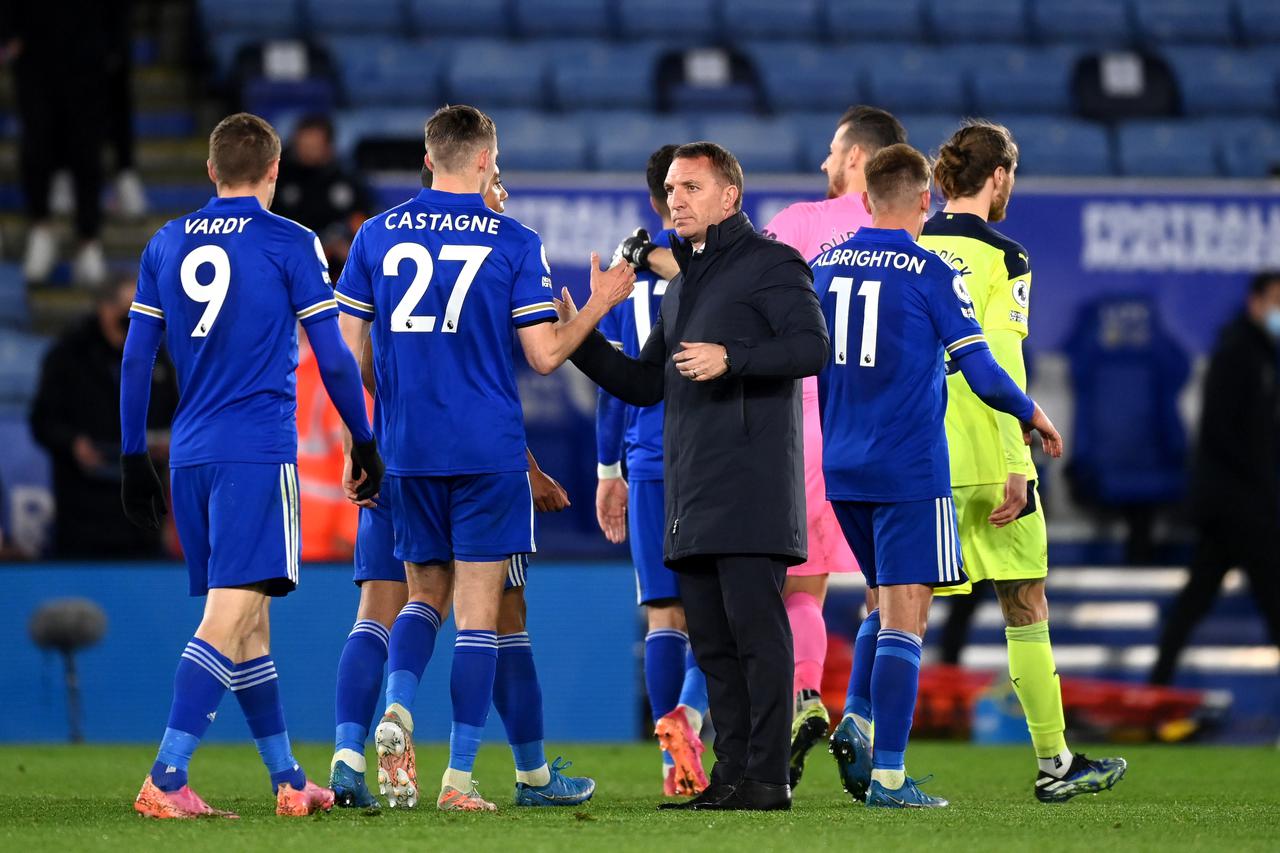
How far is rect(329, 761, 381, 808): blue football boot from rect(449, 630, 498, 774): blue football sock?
1.09 feet

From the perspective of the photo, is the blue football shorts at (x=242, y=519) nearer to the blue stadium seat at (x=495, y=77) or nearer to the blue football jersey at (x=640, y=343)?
the blue football jersey at (x=640, y=343)

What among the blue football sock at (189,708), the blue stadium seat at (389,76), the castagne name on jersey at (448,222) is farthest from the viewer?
→ the blue stadium seat at (389,76)

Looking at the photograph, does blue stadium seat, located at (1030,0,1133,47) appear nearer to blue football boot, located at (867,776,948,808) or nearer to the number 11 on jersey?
the number 11 on jersey

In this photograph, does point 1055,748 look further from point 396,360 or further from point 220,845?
point 220,845

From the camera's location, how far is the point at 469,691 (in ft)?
18.5

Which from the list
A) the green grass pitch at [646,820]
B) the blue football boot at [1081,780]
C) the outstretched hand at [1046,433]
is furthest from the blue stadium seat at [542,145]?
the outstretched hand at [1046,433]

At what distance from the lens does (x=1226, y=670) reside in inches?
454

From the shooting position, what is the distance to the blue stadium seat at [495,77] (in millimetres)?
13695

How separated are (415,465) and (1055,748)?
2.37 metres

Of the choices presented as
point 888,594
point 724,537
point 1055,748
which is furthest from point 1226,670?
point 724,537

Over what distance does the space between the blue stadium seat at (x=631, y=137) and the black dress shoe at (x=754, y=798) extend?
7707 mm

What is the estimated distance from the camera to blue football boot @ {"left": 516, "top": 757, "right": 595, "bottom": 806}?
616cm

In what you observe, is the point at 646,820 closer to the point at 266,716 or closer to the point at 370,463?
the point at 266,716

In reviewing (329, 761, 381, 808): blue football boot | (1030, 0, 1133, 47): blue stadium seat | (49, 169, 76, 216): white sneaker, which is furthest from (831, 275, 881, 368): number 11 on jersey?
(1030, 0, 1133, 47): blue stadium seat
